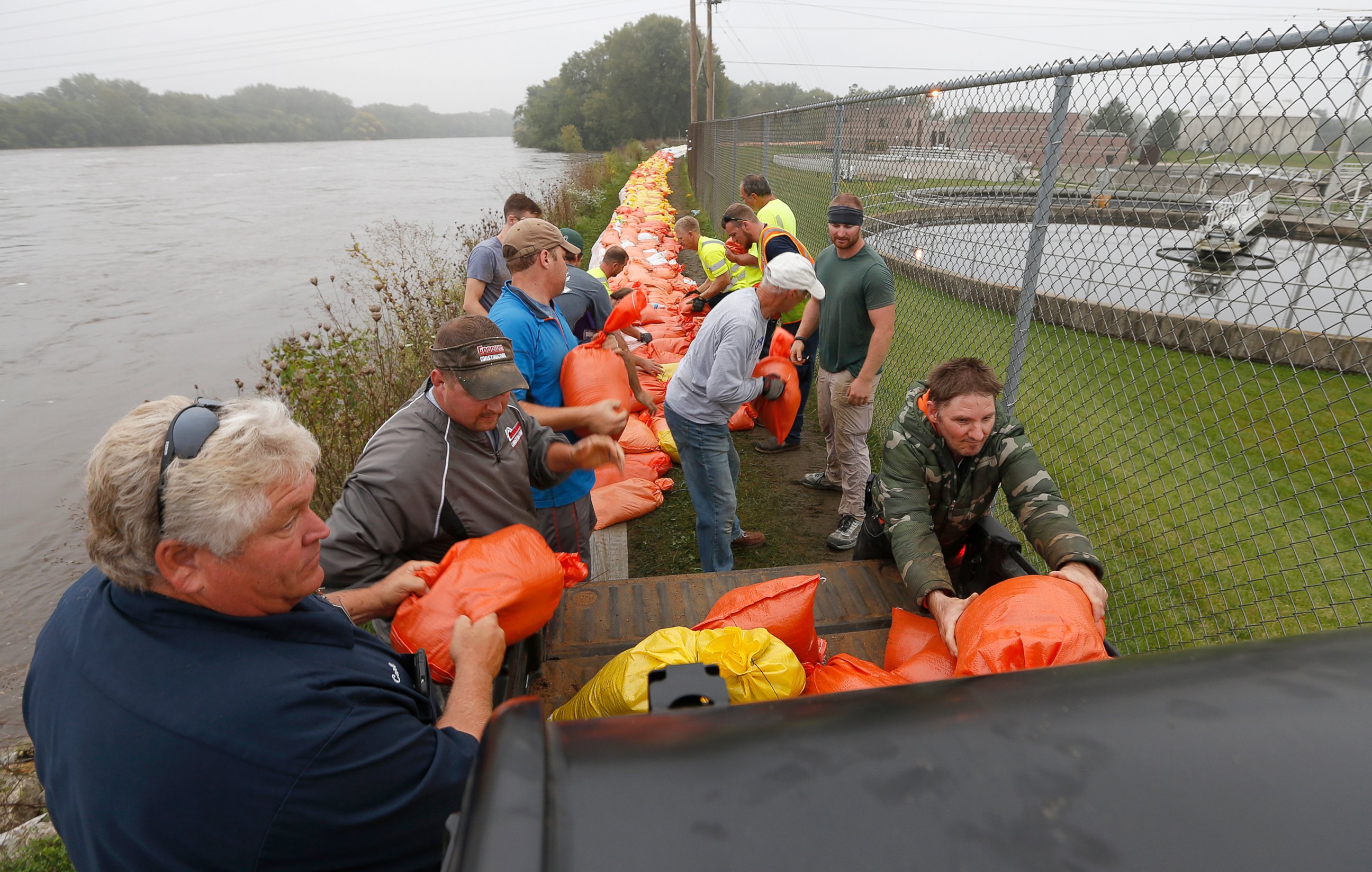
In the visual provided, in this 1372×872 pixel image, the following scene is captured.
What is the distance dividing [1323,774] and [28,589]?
22.6ft

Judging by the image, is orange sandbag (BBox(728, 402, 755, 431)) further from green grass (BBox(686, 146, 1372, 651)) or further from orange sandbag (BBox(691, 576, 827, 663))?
orange sandbag (BBox(691, 576, 827, 663))

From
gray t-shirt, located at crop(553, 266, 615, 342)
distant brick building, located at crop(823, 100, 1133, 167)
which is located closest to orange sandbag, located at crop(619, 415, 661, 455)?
gray t-shirt, located at crop(553, 266, 615, 342)

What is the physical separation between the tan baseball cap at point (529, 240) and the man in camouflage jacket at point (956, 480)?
1.68 metres

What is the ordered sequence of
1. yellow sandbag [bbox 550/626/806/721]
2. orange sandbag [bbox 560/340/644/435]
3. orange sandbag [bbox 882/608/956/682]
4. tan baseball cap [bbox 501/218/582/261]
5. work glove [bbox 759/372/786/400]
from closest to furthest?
yellow sandbag [bbox 550/626/806/721]
orange sandbag [bbox 882/608/956/682]
tan baseball cap [bbox 501/218/582/261]
orange sandbag [bbox 560/340/644/435]
work glove [bbox 759/372/786/400]

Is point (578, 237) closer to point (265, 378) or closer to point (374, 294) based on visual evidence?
point (265, 378)

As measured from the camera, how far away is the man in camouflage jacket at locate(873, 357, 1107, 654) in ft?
6.97

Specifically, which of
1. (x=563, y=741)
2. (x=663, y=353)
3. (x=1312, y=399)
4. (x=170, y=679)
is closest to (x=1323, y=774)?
(x=563, y=741)

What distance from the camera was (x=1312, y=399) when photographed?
215 inches

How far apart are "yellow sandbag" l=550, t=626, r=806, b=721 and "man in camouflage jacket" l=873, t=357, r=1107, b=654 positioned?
57 cm

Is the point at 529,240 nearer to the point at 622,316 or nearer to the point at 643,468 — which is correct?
the point at 622,316

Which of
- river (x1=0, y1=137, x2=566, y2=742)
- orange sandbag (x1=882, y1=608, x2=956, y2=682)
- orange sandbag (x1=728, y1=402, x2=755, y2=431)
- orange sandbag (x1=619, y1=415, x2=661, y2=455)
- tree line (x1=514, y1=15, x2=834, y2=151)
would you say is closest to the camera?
orange sandbag (x1=882, y1=608, x2=956, y2=682)

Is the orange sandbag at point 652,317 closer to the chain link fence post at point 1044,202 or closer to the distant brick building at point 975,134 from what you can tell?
the distant brick building at point 975,134

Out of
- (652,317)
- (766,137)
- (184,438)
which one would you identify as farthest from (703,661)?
(766,137)

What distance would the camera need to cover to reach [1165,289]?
4402 mm
